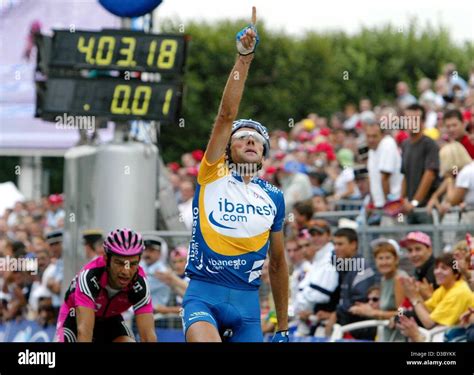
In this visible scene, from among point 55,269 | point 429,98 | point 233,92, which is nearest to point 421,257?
point 233,92

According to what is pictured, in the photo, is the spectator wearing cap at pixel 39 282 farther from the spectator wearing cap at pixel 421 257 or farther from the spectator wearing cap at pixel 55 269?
the spectator wearing cap at pixel 421 257

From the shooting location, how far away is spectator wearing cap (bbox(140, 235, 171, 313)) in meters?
16.5

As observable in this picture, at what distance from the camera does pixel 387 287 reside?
1362 centimetres

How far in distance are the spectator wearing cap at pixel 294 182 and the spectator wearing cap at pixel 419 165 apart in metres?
3.07

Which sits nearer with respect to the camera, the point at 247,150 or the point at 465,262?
the point at 247,150

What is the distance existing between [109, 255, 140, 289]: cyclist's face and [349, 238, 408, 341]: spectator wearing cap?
3.21 m

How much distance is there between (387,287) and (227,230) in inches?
163

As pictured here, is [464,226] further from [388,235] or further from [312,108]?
[312,108]

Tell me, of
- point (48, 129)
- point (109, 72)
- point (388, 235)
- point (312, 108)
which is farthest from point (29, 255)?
point (312, 108)

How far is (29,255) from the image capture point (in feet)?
68.7

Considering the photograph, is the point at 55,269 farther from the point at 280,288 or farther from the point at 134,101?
the point at 280,288

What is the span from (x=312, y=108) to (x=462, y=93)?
2663 centimetres

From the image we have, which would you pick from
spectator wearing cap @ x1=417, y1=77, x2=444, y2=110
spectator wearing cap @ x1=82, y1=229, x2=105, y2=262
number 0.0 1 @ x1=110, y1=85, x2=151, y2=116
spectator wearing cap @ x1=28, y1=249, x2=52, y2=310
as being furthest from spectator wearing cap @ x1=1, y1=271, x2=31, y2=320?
spectator wearing cap @ x1=417, y1=77, x2=444, y2=110
